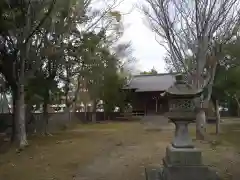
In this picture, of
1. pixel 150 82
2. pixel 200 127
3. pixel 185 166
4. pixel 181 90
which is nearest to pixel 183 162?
pixel 185 166

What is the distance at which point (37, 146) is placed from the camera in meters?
15.3

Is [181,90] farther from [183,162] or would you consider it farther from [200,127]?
[200,127]

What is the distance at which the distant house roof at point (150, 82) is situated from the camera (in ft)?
126

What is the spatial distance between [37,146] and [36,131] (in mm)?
7069

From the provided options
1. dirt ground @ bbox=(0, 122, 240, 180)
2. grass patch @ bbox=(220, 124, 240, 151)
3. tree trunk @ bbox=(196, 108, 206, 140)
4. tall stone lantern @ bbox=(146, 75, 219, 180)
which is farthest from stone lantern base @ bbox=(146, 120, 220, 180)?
tree trunk @ bbox=(196, 108, 206, 140)

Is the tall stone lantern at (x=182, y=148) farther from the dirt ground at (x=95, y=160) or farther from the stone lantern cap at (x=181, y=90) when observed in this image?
the dirt ground at (x=95, y=160)

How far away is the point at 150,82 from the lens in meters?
41.8

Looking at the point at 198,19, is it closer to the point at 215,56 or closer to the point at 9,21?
the point at 215,56

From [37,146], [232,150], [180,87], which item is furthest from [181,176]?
[37,146]

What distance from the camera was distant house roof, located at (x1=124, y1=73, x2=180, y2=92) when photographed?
38500 mm

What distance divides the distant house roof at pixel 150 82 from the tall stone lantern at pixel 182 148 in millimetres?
28260

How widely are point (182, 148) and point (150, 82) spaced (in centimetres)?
3381

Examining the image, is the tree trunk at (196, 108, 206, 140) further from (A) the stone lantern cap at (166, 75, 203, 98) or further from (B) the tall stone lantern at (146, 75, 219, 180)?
(A) the stone lantern cap at (166, 75, 203, 98)

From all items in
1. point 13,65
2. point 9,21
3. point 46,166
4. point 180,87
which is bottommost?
point 46,166
